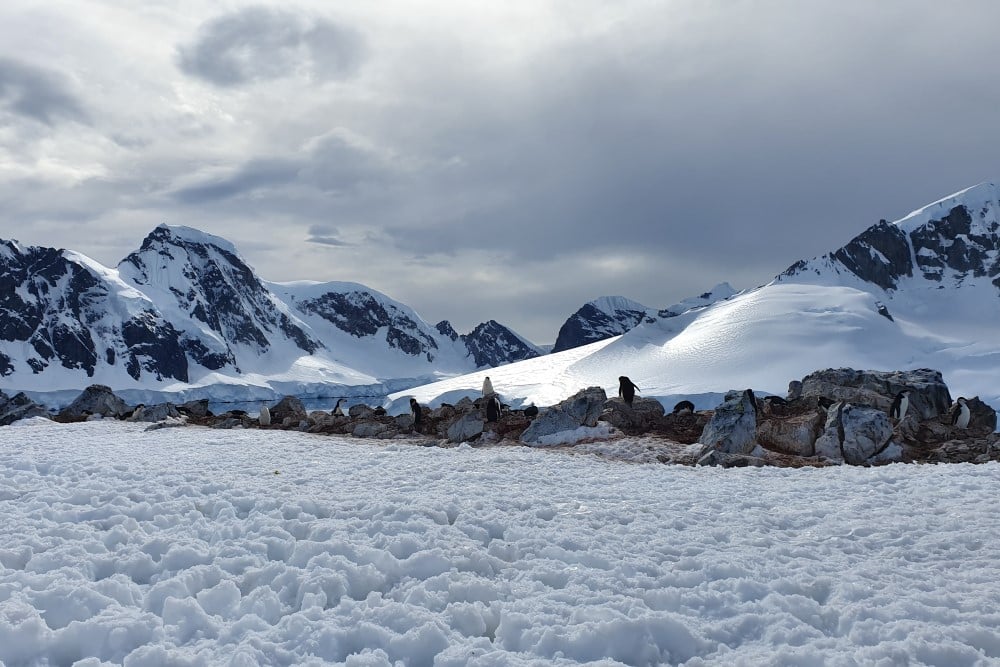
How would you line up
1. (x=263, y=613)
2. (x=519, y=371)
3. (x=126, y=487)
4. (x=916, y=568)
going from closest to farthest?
(x=263, y=613)
(x=916, y=568)
(x=126, y=487)
(x=519, y=371)

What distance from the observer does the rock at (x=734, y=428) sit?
17.4 m

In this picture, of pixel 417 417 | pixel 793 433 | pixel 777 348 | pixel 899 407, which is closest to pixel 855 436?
pixel 793 433

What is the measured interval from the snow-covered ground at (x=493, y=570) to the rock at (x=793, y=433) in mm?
4872

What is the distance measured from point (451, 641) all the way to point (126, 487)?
7.81 m

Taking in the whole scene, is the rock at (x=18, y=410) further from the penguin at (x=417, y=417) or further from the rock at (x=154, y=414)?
the penguin at (x=417, y=417)

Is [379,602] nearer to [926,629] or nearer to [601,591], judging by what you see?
[601,591]

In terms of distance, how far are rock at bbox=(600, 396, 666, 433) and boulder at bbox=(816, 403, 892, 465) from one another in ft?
15.7

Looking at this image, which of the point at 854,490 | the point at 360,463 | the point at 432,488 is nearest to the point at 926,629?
the point at 854,490

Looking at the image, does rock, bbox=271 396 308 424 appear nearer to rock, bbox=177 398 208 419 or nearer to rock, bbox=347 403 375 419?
rock, bbox=347 403 375 419

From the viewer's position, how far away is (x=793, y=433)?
18.1 meters

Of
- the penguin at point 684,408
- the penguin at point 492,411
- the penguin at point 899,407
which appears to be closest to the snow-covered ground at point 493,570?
the penguin at point 684,408

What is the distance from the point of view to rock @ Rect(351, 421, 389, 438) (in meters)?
23.0

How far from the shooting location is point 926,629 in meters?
6.21

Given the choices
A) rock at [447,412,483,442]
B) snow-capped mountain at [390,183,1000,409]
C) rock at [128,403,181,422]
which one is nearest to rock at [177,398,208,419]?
rock at [128,403,181,422]
